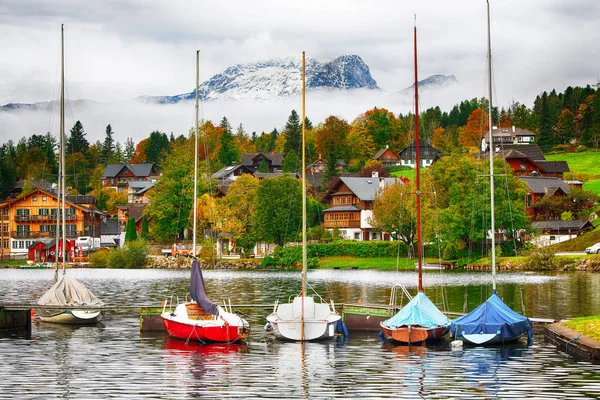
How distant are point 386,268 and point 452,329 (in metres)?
75.9

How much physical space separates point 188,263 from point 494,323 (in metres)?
92.4

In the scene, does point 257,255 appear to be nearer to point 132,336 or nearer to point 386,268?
point 386,268

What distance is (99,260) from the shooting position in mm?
131875

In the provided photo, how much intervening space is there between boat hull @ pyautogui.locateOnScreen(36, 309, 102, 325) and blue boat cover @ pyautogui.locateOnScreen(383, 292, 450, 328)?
1849 cm

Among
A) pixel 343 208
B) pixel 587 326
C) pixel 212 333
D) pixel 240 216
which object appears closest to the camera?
pixel 587 326

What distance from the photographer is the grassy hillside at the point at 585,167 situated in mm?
158775

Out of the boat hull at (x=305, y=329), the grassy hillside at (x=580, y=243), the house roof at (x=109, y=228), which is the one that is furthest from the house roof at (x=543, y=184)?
the boat hull at (x=305, y=329)

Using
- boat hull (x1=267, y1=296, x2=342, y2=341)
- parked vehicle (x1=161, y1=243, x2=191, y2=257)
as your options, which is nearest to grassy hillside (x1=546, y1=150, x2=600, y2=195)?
parked vehicle (x1=161, y1=243, x2=191, y2=257)

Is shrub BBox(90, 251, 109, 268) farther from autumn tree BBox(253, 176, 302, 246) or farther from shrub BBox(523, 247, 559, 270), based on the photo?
shrub BBox(523, 247, 559, 270)

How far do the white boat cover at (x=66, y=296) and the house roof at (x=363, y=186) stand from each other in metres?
102

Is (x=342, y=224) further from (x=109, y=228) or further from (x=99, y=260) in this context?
(x=109, y=228)

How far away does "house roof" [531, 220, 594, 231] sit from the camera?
123m

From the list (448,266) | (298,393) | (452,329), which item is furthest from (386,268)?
(298,393)

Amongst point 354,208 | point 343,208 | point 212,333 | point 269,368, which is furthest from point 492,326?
point 343,208
